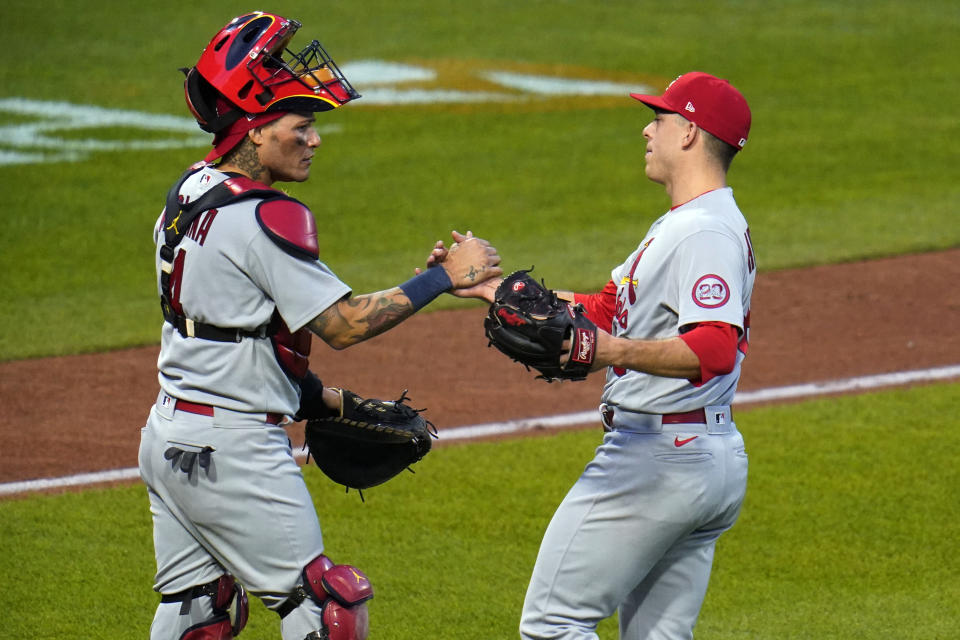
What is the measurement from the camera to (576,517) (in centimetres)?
403

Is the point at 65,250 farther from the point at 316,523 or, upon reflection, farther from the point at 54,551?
the point at 316,523

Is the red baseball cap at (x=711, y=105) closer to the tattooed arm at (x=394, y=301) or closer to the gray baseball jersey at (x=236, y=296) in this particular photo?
the tattooed arm at (x=394, y=301)

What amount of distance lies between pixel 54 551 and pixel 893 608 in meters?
3.58

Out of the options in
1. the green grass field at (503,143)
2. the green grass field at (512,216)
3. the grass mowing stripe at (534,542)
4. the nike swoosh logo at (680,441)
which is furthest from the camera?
the green grass field at (503,143)

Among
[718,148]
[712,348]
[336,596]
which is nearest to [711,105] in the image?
[718,148]

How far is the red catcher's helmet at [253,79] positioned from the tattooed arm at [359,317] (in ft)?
1.95

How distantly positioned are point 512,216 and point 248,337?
8.42 meters

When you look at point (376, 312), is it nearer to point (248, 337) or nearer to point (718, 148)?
point (248, 337)

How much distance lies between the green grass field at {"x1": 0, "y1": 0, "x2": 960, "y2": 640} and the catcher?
1429 millimetres

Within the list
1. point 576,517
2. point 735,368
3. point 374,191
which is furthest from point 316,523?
point 374,191

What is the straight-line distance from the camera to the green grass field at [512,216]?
5.75m

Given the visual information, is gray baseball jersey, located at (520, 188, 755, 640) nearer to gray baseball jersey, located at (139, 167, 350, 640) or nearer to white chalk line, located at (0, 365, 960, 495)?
gray baseball jersey, located at (139, 167, 350, 640)

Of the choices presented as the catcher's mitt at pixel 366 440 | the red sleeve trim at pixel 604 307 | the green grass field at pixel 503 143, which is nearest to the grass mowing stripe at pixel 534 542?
the catcher's mitt at pixel 366 440

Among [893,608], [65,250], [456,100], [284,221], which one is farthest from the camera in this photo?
[456,100]
